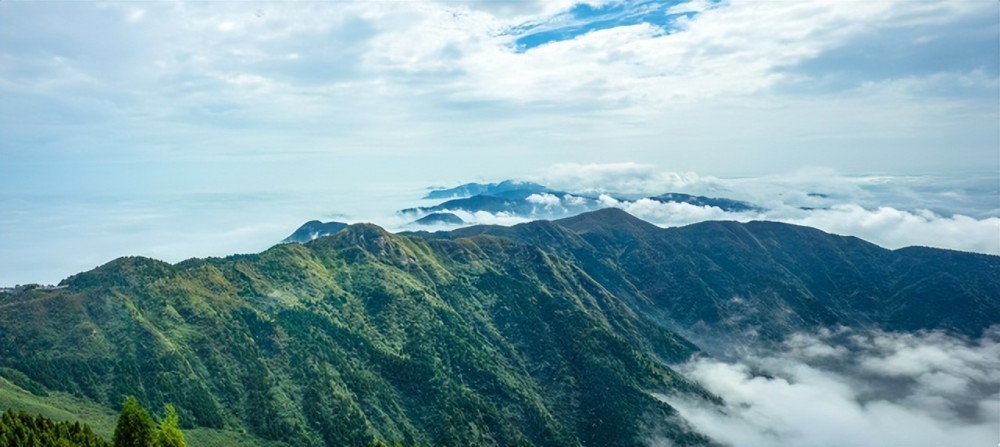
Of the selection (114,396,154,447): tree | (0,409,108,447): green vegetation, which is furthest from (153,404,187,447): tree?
(0,409,108,447): green vegetation

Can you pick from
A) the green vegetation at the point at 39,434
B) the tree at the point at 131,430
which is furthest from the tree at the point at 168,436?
the green vegetation at the point at 39,434

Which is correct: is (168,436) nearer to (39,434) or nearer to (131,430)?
(131,430)

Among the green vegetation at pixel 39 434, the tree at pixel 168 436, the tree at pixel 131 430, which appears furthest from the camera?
the green vegetation at pixel 39 434

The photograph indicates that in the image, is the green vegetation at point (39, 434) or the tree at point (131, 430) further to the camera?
the green vegetation at point (39, 434)

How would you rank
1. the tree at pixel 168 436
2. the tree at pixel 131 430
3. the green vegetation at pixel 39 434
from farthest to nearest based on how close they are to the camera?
the green vegetation at pixel 39 434 < the tree at pixel 168 436 < the tree at pixel 131 430

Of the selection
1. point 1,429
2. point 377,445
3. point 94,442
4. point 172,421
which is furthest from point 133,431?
point 377,445

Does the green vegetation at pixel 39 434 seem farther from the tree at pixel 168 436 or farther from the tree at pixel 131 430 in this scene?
the tree at pixel 131 430

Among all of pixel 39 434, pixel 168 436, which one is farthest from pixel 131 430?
pixel 39 434

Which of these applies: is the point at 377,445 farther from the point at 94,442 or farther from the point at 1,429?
the point at 1,429
